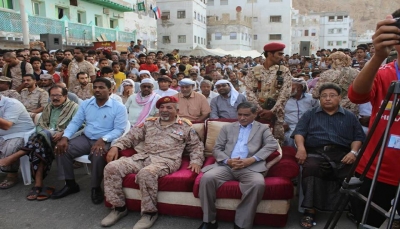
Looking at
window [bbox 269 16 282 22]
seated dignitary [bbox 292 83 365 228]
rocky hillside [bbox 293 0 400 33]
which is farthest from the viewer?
rocky hillside [bbox 293 0 400 33]

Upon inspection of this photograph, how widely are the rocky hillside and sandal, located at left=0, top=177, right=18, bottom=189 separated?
104613mm

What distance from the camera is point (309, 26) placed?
4991 centimetres

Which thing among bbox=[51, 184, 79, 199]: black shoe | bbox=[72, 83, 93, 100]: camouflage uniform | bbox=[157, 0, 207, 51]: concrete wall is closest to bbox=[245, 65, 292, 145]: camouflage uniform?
bbox=[51, 184, 79, 199]: black shoe

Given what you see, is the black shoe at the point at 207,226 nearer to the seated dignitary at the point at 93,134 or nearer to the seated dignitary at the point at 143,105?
the seated dignitary at the point at 93,134

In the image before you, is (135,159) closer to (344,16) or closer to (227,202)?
(227,202)

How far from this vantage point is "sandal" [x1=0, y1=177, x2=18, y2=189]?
4.22 m

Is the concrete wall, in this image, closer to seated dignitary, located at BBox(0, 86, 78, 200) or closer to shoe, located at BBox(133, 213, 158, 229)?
seated dignitary, located at BBox(0, 86, 78, 200)

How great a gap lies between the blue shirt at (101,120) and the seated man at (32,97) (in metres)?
1.49

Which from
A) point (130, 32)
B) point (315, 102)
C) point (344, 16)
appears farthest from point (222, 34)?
point (315, 102)

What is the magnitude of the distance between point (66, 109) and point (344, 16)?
57445 mm

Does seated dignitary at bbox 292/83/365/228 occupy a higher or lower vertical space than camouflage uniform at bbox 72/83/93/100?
lower

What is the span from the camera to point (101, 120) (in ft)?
14.1

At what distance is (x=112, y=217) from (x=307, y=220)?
208cm

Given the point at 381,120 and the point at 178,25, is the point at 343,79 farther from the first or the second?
the point at 178,25
